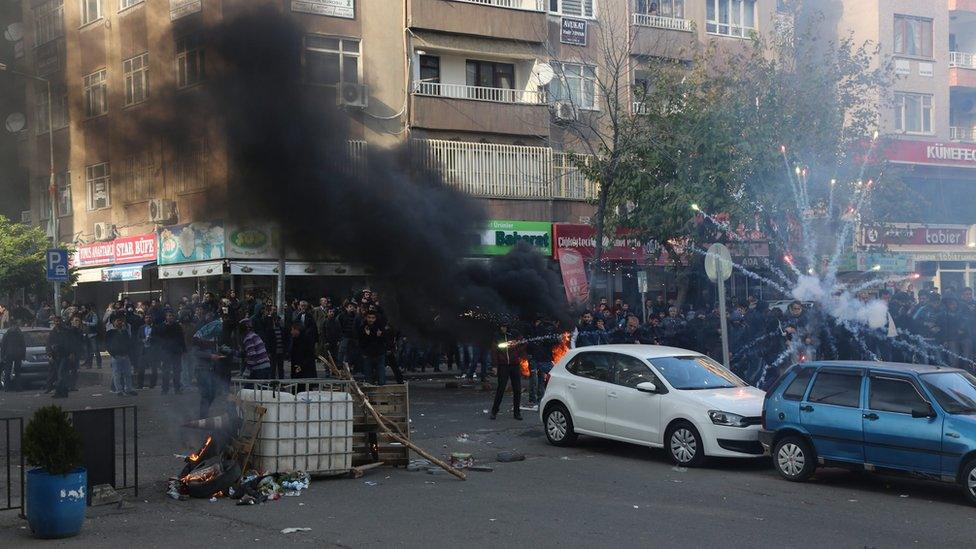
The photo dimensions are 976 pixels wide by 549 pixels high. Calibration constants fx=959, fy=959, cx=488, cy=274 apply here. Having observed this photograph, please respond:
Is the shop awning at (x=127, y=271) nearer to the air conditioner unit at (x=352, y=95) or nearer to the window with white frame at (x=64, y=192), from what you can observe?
the air conditioner unit at (x=352, y=95)

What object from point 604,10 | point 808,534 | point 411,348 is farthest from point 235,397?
point 604,10

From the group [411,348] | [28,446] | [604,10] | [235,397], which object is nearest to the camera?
[28,446]

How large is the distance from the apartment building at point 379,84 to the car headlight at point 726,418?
21.1ft

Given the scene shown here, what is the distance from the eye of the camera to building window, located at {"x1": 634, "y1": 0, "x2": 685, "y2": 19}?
31781 millimetres

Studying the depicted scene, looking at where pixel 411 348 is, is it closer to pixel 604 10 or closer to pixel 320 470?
pixel 320 470

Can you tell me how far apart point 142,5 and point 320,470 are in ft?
16.2

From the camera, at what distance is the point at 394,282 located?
18.0 m

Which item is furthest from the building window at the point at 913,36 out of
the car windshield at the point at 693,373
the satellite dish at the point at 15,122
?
the satellite dish at the point at 15,122

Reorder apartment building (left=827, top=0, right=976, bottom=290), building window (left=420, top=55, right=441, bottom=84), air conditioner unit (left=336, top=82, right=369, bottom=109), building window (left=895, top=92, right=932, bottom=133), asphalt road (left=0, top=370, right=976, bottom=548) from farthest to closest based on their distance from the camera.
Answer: building window (left=895, top=92, right=932, bottom=133)
apartment building (left=827, top=0, right=976, bottom=290)
building window (left=420, top=55, right=441, bottom=84)
air conditioner unit (left=336, top=82, right=369, bottom=109)
asphalt road (left=0, top=370, right=976, bottom=548)

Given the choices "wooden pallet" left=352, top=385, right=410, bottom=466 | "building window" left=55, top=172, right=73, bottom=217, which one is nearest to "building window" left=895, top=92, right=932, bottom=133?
"wooden pallet" left=352, top=385, right=410, bottom=466

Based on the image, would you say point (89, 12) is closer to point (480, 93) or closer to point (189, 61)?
point (189, 61)

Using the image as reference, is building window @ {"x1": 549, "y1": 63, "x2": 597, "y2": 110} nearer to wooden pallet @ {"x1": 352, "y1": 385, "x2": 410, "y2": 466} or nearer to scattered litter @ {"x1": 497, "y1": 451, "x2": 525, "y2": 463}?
scattered litter @ {"x1": 497, "y1": 451, "x2": 525, "y2": 463}

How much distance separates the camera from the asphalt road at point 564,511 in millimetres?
7852

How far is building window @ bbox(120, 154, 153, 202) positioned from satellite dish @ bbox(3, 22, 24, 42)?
203 centimetres
